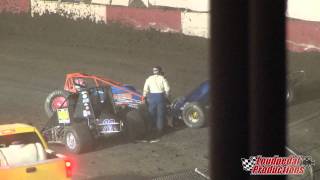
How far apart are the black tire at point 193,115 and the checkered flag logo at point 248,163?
9015mm

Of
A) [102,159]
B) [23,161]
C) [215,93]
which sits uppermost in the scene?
[215,93]

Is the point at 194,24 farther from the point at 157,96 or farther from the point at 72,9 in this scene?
the point at 157,96

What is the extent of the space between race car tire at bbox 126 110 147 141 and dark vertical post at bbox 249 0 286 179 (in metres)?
8.51

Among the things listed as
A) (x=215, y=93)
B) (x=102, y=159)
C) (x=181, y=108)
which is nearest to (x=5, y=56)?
(x=181, y=108)

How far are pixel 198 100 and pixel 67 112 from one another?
2831 millimetres

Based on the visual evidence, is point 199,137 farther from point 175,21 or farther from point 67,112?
point 175,21

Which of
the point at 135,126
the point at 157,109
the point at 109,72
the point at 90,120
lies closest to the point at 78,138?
the point at 90,120

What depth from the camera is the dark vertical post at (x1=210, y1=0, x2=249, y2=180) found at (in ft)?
12.7

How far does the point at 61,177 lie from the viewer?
→ 820 cm

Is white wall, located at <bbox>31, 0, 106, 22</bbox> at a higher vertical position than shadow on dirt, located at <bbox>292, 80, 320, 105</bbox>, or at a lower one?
higher

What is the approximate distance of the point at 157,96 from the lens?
1341cm

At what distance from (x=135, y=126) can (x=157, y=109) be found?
2.56 feet

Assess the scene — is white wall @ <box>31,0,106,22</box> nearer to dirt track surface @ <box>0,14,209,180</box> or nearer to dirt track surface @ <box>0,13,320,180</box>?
dirt track surface @ <box>0,13,320,180</box>

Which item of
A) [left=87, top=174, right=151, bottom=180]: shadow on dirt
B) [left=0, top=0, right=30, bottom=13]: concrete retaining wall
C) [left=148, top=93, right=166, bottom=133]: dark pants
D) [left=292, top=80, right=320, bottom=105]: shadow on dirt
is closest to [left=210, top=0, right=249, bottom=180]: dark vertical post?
[left=87, top=174, right=151, bottom=180]: shadow on dirt
